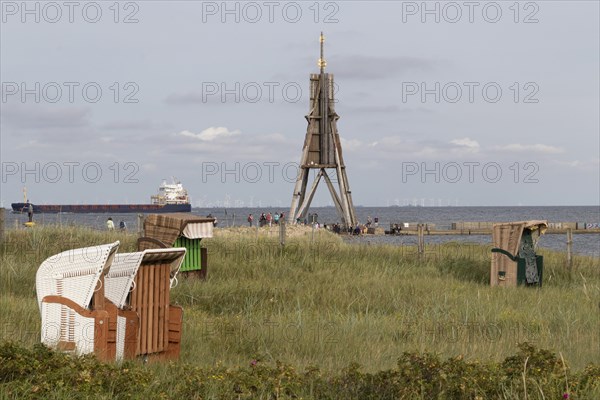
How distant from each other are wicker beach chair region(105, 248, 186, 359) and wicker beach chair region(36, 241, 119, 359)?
24 centimetres

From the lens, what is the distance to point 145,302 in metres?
8.16

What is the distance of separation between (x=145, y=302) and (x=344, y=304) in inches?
234

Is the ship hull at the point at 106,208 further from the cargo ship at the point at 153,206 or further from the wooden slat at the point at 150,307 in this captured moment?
the wooden slat at the point at 150,307

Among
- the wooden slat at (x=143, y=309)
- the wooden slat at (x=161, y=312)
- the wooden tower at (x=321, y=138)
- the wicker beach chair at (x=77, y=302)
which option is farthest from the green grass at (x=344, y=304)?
the wooden tower at (x=321, y=138)

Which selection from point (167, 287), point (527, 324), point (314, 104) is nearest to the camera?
point (167, 287)

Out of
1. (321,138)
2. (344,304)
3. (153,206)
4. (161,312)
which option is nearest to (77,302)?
(161,312)

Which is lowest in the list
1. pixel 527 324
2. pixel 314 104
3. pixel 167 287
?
pixel 527 324

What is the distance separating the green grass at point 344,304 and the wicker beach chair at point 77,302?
2.27 ft

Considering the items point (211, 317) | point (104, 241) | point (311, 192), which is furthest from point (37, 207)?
point (211, 317)

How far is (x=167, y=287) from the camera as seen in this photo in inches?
331

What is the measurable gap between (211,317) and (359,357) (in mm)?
3681

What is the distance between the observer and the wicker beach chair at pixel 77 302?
746 centimetres

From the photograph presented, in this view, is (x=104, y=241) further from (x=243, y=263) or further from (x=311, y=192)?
(x=311, y=192)

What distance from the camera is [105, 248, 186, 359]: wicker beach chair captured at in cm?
784
